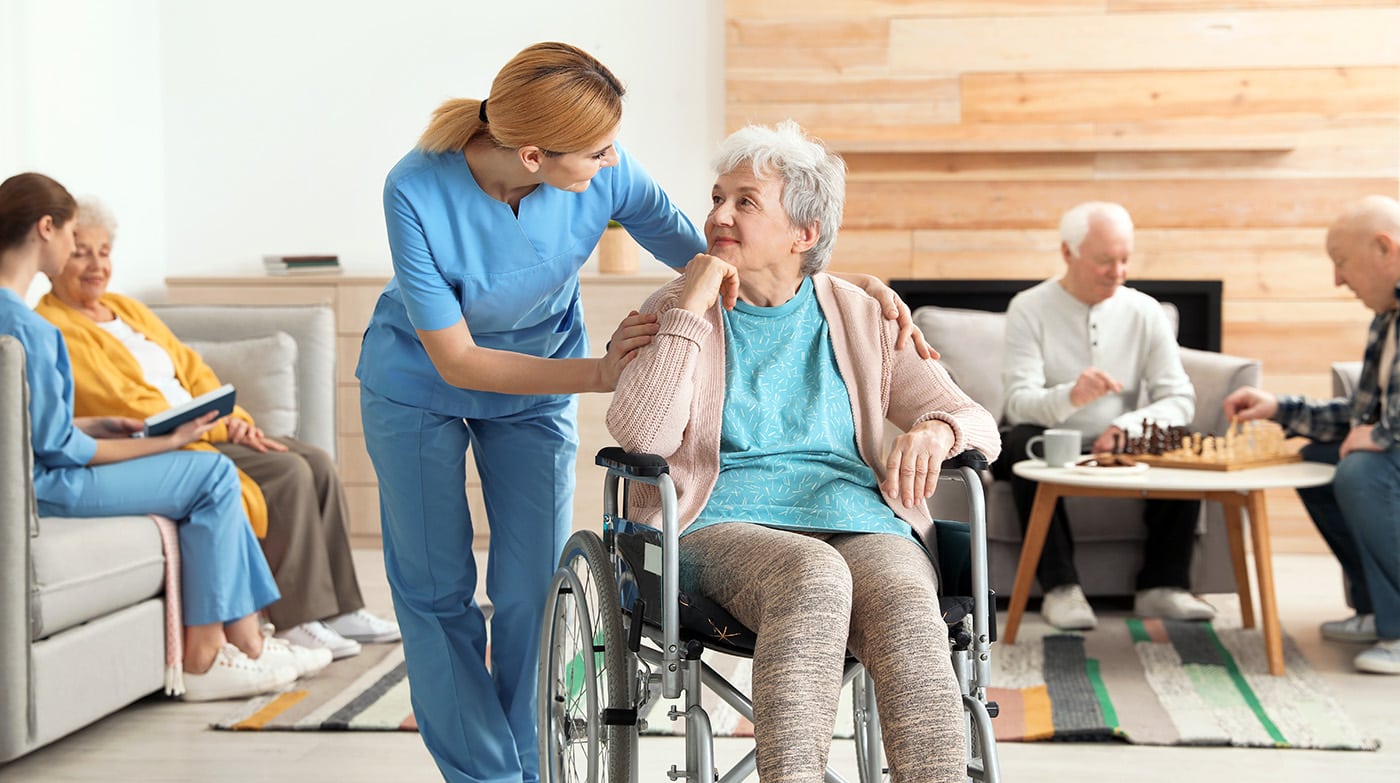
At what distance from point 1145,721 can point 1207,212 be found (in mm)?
2419

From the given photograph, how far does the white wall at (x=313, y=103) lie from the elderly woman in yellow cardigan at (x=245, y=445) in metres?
1.63

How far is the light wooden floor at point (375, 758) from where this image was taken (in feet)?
8.52

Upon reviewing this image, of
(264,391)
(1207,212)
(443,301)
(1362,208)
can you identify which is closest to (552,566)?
(443,301)

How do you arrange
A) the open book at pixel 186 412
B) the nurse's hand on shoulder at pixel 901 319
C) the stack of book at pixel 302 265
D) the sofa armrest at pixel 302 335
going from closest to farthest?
the nurse's hand on shoulder at pixel 901 319 < the open book at pixel 186 412 < the sofa armrest at pixel 302 335 < the stack of book at pixel 302 265

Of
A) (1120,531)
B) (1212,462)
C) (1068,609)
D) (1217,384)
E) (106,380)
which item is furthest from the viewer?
(1217,384)

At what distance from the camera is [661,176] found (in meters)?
5.10

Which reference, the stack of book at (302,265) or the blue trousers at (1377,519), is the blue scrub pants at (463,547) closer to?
the blue trousers at (1377,519)

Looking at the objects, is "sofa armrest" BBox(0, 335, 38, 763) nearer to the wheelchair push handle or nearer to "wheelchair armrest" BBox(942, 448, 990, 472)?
the wheelchair push handle

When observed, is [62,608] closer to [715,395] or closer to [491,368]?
[491,368]

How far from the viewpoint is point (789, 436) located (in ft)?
6.59

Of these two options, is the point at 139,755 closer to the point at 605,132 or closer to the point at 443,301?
the point at 443,301

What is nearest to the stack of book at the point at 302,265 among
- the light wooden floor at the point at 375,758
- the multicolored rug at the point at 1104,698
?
the multicolored rug at the point at 1104,698

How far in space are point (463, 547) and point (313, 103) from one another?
3.41 metres

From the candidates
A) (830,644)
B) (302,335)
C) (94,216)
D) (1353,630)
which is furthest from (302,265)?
(830,644)
